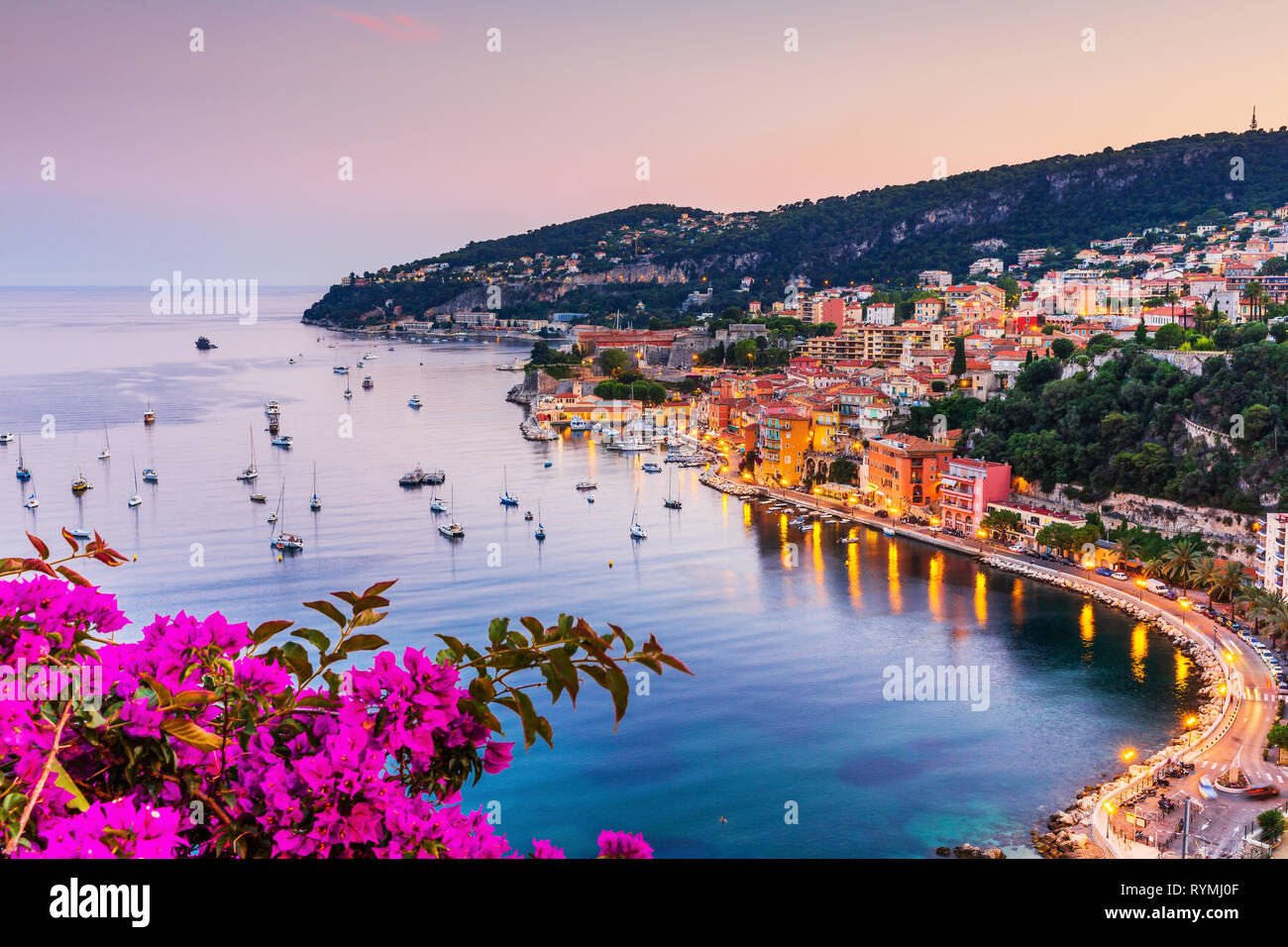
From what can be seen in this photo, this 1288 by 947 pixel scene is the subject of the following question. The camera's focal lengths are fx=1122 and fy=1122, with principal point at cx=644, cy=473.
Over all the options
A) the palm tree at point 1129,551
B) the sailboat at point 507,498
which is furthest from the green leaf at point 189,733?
the sailboat at point 507,498

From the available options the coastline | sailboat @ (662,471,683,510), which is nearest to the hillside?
sailboat @ (662,471,683,510)

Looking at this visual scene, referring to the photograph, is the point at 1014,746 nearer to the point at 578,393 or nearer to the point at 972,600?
the point at 972,600

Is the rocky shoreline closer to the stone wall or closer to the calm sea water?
the calm sea water

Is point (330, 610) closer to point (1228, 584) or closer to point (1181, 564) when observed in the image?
point (1228, 584)

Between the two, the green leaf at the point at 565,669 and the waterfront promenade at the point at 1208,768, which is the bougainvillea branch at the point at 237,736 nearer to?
the green leaf at the point at 565,669

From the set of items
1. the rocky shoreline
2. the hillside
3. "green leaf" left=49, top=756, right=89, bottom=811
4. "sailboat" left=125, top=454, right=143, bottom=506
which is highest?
the hillside
